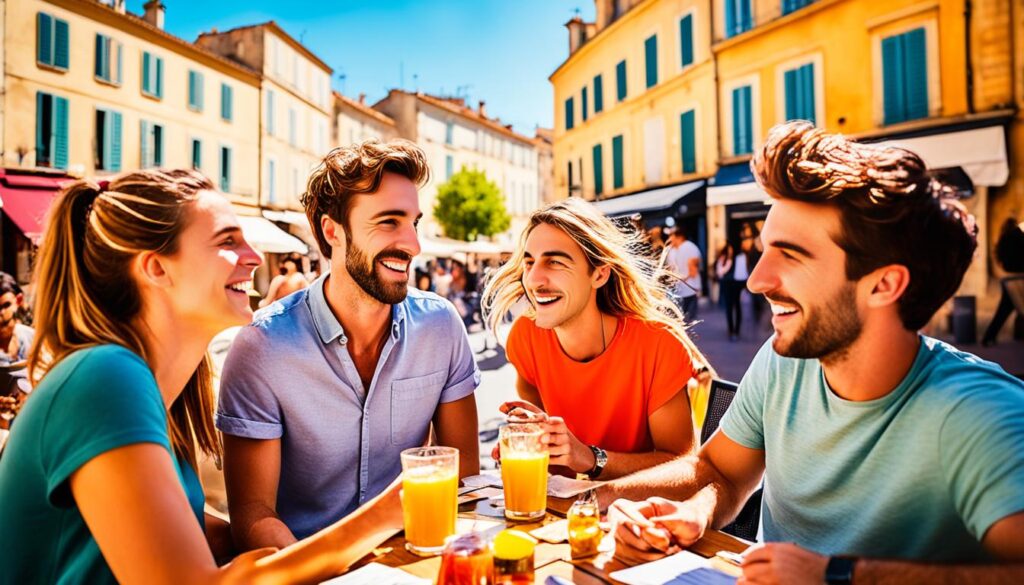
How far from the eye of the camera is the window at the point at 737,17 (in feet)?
52.8

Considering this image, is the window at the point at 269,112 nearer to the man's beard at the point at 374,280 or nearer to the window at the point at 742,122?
the window at the point at 742,122

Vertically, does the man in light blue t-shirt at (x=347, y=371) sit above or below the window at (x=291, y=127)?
→ below

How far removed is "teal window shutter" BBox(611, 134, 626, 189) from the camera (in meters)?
21.8

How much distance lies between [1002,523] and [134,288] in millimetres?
1742

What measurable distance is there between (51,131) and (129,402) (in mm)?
17855

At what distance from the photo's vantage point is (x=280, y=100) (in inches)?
1009

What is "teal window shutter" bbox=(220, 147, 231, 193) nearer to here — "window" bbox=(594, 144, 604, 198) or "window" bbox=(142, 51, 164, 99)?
"window" bbox=(142, 51, 164, 99)

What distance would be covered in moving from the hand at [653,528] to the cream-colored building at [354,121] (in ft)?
95.8

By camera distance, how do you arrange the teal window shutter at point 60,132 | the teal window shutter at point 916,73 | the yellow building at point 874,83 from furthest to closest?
1. the teal window shutter at point 60,132
2. the teal window shutter at point 916,73
3. the yellow building at point 874,83

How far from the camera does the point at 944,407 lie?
1304mm

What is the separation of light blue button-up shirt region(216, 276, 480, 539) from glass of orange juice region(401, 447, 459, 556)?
0.71m

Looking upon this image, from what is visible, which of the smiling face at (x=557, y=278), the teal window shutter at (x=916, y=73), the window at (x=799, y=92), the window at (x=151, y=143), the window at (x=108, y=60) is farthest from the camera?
the window at (x=151, y=143)

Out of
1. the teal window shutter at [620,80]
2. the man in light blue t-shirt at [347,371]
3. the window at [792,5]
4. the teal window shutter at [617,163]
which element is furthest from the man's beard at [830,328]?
the teal window shutter at [620,80]

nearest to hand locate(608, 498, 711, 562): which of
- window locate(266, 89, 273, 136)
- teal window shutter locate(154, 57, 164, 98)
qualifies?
teal window shutter locate(154, 57, 164, 98)
